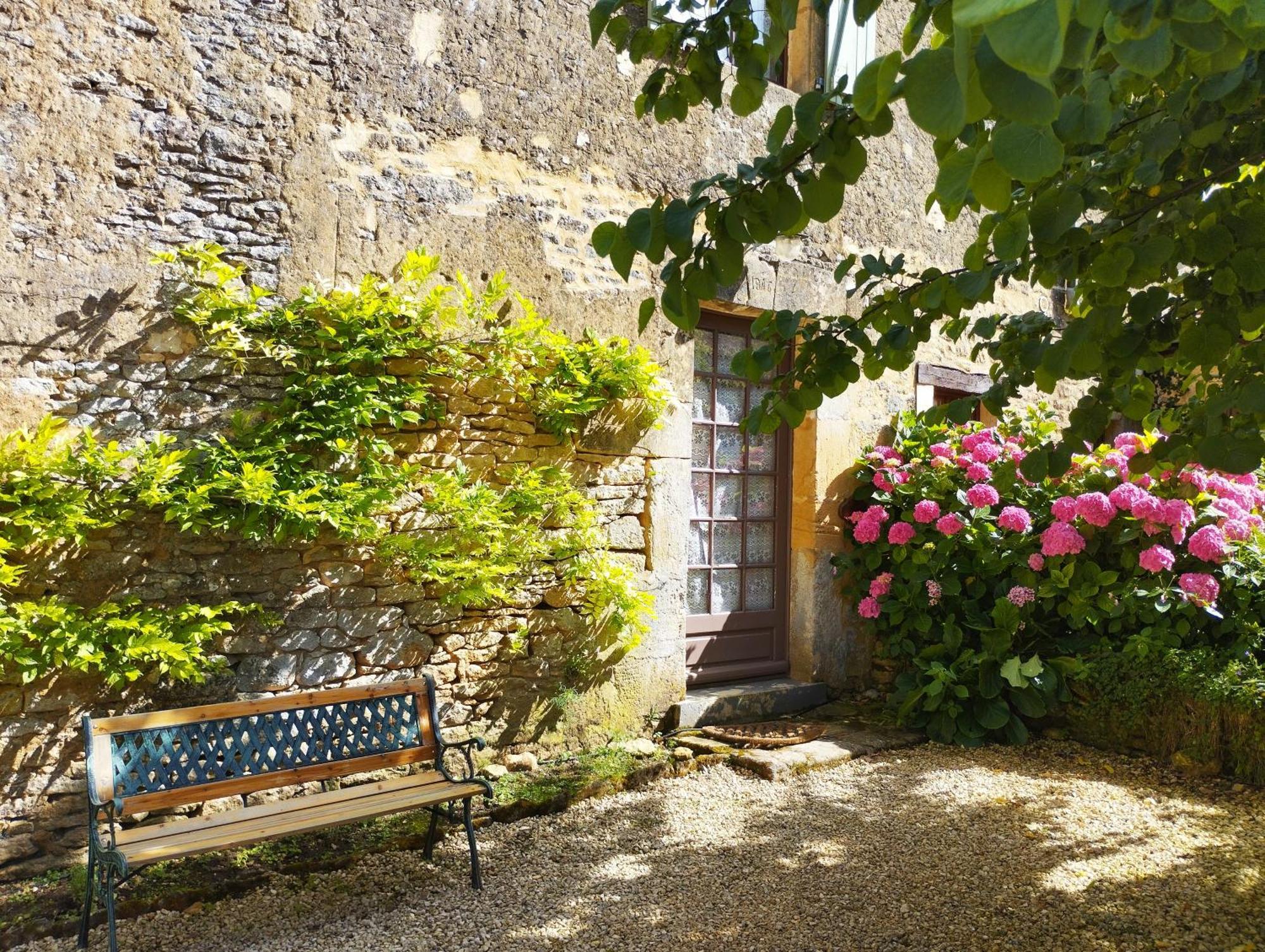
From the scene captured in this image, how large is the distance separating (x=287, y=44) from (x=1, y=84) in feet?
3.52

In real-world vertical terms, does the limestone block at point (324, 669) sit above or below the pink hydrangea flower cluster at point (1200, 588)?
below

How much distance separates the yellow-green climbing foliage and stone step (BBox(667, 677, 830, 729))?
66cm

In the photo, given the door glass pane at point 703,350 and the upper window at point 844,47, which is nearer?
the door glass pane at point 703,350

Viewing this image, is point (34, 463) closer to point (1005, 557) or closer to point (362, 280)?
point (362, 280)

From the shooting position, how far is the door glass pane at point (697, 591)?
5.38 metres

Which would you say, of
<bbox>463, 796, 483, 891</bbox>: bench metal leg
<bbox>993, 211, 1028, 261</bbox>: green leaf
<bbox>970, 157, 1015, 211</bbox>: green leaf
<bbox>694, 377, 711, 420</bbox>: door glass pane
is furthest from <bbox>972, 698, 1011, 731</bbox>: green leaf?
<bbox>970, 157, 1015, 211</bbox>: green leaf

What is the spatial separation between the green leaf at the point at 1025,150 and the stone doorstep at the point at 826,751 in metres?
4.12

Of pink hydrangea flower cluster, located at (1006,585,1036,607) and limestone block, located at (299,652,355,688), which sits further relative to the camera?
pink hydrangea flower cluster, located at (1006,585,1036,607)

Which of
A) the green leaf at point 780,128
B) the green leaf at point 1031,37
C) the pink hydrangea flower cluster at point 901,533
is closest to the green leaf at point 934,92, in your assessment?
the green leaf at point 1031,37

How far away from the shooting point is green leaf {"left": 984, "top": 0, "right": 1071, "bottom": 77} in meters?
0.57

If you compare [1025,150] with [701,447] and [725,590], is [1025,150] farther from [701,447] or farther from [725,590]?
[725,590]

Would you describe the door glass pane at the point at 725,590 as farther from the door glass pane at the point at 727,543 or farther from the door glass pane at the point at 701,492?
the door glass pane at the point at 701,492

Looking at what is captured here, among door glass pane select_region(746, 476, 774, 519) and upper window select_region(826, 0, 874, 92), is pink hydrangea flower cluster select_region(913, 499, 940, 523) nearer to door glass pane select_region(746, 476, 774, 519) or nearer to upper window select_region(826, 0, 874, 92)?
door glass pane select_region(746, 476, 774, 519)

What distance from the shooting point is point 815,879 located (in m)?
3.42
